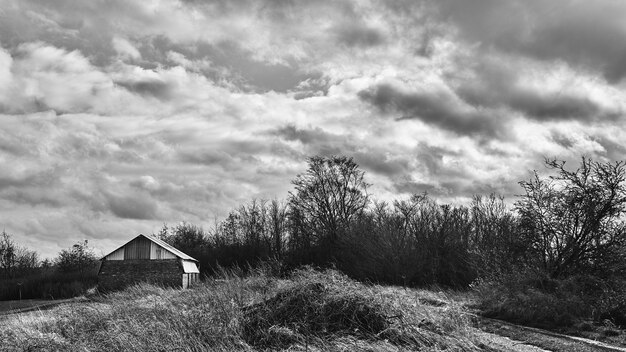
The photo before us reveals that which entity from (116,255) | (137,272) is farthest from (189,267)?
(116,255)

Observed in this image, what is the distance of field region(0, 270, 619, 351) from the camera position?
12.7 meters

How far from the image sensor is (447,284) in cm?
4134

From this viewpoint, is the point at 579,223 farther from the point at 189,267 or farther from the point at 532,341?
the point at 189,267

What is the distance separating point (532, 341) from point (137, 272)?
127ft

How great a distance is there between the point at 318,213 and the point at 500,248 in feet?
87.0

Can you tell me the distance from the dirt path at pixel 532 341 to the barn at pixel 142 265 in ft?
113

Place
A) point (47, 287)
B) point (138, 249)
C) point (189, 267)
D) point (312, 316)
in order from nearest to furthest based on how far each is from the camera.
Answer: point (312, 316) < point (138, 249) < point (189, 267) < point (47, 287)

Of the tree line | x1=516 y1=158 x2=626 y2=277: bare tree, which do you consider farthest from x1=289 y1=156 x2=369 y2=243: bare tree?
x1=516 y1=158 x2=626 y2=277: bare tree

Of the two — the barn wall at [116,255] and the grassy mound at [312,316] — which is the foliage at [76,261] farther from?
the grassy mound at [312,316]

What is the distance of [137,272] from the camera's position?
4684 centimetres

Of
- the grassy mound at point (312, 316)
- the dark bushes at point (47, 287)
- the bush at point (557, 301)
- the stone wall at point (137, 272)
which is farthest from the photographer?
the dark bushes at point (47, 287)

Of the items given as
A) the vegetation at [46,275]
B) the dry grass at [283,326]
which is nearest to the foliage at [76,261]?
the vegetation at [46,275]

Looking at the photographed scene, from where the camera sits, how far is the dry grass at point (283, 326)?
12.7 meters

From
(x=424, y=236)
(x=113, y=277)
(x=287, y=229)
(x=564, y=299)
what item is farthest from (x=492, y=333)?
(x=287, y=229)
